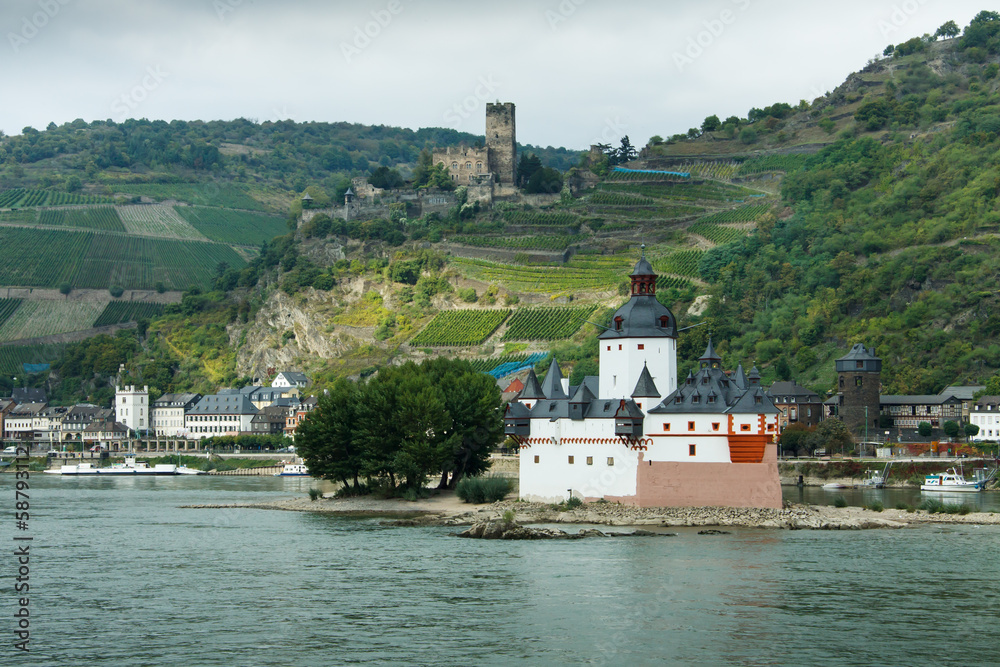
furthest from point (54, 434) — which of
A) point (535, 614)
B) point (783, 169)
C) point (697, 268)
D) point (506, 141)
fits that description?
point (535, 614)

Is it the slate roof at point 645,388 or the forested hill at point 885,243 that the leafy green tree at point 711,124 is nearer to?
the forested hill at point 885,243

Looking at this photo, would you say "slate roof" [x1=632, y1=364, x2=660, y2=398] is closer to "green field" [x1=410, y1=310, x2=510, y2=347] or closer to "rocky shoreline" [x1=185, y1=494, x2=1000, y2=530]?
"rocky shoreline" [x1=185, y1=494, x2=1000, y2=530]

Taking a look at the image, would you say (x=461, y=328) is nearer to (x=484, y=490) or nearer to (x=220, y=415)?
(x=220, y=415)

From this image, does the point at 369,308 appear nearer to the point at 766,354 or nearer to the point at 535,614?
the point at 766,354

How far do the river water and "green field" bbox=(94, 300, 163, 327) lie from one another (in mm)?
103249

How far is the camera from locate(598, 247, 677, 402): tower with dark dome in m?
56.6

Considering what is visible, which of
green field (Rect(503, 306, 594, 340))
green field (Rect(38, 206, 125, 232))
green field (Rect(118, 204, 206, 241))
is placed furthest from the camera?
green field (Rect(118, 204, 206, 241))

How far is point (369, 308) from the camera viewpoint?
434 feet

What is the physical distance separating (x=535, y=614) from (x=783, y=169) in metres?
111

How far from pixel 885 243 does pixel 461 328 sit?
3685cm

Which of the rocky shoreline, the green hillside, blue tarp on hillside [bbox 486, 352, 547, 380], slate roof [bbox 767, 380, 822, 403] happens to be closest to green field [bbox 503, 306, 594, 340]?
the green hillside

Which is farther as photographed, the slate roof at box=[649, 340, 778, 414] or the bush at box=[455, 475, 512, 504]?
the bush at box=[455, 475, 512, 504]

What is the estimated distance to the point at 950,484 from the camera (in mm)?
74562

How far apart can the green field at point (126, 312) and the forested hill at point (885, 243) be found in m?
60.8
